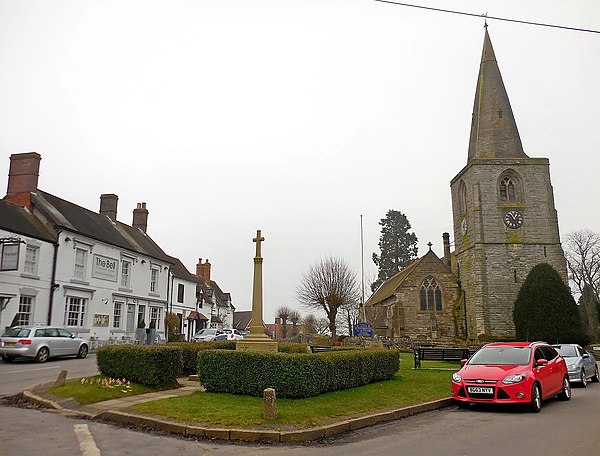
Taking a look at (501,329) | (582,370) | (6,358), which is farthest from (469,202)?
(6,358)

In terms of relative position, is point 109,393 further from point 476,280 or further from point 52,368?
point 476,280

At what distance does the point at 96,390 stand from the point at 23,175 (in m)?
22.5

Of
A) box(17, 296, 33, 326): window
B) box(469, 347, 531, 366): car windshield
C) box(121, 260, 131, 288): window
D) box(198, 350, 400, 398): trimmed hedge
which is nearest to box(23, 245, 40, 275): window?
box(17, 296, 33, 326): window

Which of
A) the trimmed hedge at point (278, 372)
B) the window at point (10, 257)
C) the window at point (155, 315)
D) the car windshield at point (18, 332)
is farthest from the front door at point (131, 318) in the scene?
the trimmed hedge at point (278, 372)

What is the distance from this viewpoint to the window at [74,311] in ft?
94.1

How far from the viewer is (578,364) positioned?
17484 mm

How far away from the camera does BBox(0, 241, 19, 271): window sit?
23.5 m

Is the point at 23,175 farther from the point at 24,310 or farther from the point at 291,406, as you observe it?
the point at 291,406

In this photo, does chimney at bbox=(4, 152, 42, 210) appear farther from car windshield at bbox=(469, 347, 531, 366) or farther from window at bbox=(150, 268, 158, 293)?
car windshield at bbox=(469, 347, 531, 366)

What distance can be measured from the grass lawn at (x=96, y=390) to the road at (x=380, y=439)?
1111 mm

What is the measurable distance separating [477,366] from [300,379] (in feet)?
15.1

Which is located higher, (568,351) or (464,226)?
(464,226)

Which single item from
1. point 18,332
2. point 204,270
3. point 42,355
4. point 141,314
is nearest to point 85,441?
point 42,355

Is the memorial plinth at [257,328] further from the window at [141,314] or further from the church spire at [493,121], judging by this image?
the church spire at [493,121]
